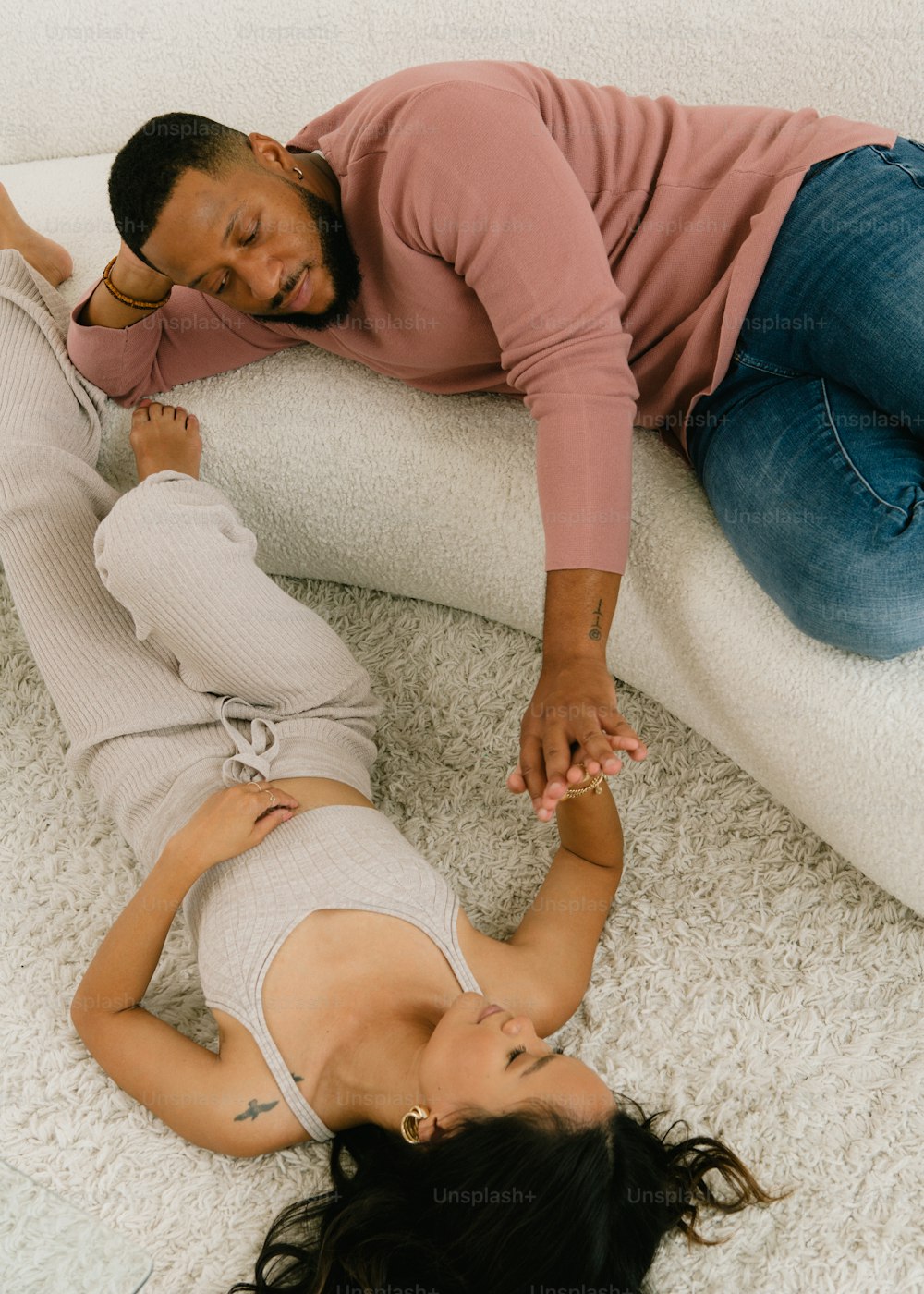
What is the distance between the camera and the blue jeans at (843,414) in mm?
910

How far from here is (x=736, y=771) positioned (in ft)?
3.84

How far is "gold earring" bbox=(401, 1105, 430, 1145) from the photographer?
835 mm

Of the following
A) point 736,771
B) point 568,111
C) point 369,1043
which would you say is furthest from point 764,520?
point 369,1043

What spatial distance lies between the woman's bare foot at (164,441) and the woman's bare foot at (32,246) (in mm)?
261

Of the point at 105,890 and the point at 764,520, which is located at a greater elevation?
the point at 764,520

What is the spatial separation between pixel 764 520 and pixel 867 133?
1.21ft

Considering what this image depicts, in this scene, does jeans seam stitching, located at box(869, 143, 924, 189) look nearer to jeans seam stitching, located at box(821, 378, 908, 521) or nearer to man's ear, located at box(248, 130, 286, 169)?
jeans seam stitching, located at box(821, 378, 908, 521)

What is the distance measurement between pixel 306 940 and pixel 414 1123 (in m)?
0.18

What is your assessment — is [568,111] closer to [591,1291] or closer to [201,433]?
[201,433]

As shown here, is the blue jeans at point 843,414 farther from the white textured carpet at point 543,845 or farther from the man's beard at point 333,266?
the man's beard at point 333,266

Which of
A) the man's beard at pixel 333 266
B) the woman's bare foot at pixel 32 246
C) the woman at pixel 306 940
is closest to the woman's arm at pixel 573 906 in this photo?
the woman at pixel 306 940

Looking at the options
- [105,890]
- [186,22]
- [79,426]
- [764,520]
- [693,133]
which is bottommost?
[105,890]

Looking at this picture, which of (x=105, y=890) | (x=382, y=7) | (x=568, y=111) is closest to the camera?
(x=568, y=111)

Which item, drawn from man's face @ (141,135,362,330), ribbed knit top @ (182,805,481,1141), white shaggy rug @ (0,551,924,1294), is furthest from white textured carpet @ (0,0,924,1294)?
man's face @ (141,135,362,330)
